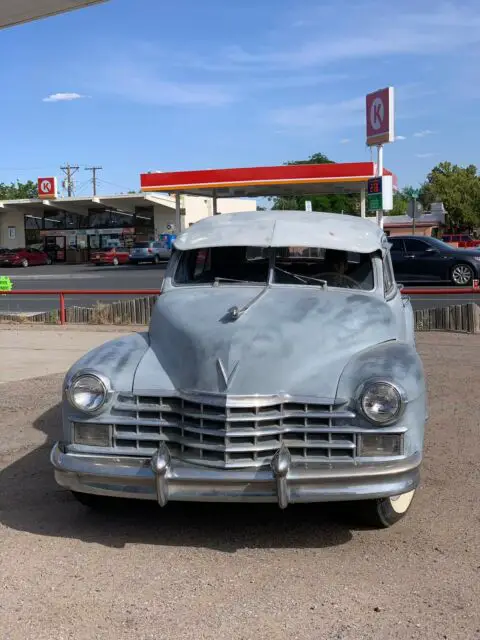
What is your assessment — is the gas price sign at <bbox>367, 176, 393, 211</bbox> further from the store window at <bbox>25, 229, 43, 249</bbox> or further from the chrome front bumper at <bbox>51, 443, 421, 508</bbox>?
the store window at <bbox>25, 229, 43, 249</bbox>

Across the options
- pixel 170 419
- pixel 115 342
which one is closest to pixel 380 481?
pixel 170 419

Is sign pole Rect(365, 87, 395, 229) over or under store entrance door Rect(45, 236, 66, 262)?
over

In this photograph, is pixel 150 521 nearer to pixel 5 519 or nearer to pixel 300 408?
pixel 5 519

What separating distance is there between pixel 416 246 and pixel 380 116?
5919 mm

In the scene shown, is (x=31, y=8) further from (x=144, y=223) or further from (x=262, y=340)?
(x=144, y=223)

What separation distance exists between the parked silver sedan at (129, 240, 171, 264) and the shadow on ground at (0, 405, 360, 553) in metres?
38.2

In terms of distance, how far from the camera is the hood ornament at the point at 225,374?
403cm

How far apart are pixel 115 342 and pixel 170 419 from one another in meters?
1.04

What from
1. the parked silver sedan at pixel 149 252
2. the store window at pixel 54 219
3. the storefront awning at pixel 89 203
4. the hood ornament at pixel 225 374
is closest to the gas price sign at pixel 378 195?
the hood ornament at pixel 225 374

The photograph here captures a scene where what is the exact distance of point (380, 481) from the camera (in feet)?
12.7

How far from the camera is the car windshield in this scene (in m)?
5.33

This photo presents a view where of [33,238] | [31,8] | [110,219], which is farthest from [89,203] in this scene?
[31,8]

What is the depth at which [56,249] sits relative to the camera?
54.8 metres

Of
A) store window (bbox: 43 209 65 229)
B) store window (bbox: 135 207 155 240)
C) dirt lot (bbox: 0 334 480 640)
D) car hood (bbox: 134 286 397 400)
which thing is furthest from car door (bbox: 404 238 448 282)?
store window (bbox: 43 209 65 229)
